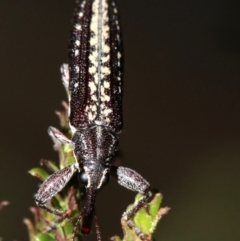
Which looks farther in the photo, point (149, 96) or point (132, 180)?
point (149, 96)

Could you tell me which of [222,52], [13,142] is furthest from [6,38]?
[222,52]

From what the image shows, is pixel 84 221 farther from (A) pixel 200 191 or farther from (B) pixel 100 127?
(A) pixel 200 191

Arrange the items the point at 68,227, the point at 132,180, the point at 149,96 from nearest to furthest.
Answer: the point at 68,227, the point at 132,180, the point at 149,96

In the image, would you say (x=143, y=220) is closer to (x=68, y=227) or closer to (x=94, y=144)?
(x=68, y=227)

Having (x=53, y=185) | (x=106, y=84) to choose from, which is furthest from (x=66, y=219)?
(x=106, y=84)

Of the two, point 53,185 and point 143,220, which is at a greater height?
point 53,185

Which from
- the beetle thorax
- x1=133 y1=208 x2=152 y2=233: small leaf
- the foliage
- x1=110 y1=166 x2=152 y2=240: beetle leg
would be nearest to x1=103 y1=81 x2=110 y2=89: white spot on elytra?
the beetle thorax

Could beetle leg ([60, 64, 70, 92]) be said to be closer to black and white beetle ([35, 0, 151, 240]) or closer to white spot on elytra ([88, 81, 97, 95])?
black and white beetle ([35, 0, 151, 240])

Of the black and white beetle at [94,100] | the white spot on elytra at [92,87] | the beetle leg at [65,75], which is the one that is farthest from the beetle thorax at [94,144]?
the beetle leg at [65,75]
